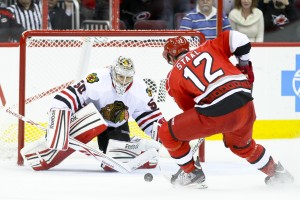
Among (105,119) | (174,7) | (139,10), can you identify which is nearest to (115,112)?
(105,119)

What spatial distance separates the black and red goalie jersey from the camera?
494 centimetres

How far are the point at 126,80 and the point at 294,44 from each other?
184cm

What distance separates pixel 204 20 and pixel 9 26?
1341mm

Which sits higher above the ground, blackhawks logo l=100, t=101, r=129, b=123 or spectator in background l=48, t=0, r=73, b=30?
spectator in background l=48, t=0, r=73, b=30

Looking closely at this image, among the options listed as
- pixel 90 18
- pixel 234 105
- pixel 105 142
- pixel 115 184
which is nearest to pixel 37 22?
pixel 90 18

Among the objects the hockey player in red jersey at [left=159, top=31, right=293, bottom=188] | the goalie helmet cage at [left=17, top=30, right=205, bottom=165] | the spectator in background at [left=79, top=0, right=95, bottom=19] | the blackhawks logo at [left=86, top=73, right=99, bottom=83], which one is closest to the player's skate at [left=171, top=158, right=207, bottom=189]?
the hockey player in red jersey at [left=159, top=31, right=293, bottom=188]

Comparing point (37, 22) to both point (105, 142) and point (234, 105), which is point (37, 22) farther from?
point (234, 105)

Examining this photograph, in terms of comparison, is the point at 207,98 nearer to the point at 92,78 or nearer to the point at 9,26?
the point at 92,78

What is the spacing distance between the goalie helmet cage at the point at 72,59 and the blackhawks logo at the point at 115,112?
22.4 inches

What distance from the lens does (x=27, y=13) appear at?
22.9 ft

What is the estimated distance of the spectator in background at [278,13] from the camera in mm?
7305

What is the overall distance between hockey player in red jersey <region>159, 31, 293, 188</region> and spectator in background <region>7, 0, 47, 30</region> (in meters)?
1.97

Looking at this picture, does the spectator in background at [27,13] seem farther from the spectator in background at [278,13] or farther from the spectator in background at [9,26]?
the spectator in background at [278,13]

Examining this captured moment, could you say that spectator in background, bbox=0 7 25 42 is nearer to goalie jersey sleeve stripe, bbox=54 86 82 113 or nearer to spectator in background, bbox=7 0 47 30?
spectator in background, bbox=7 0 47 30
